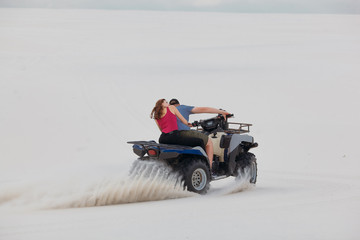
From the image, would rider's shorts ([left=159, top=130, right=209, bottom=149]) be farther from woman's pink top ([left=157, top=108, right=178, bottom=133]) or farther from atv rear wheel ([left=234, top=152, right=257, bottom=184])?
atv rear wheel ([left=234, top=152, right=257, bottom=184])

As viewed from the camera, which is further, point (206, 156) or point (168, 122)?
point (206, 156)

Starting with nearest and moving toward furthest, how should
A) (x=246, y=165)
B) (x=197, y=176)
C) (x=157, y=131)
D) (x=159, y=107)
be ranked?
(x=159, y=107)
(x=197, y=176)
(x=246, y=165)
(x=157, y=131)

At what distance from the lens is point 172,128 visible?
28.9 ft

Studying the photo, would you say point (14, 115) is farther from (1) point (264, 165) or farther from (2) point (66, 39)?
(2) point (66, 39)

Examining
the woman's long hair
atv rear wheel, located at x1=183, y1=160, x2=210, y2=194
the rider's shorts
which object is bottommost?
atv rear wheel, located at x1=183, y1=160, x2=210, y2=194

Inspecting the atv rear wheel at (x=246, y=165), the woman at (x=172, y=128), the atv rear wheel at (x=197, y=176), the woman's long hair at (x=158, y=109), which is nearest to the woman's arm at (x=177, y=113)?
the woman at (x=172, y=128)

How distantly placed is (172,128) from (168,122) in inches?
3.8

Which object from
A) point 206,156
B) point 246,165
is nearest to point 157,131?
point 246,165

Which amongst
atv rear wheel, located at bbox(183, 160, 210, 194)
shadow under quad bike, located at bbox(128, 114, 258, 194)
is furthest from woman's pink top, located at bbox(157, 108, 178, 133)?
atv rear wheel, located at bbox(183, 160, 210, 194)

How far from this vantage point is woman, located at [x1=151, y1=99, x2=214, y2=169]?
8.74m

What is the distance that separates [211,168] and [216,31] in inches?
1403

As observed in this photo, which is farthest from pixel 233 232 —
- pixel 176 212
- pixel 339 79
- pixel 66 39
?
pixel 66 39

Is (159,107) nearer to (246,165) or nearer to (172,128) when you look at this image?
(172,128)

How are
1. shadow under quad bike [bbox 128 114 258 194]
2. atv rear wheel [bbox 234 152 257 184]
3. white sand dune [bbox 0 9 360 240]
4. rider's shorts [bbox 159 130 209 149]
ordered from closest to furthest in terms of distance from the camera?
white sand dune [bbox 0 9 360 240], shadow under quad bike [bbox 128 114 258 194], rider's shorts [bbox 159 130 209 149], atv rear wheel [bbox 234 152 257 184]
